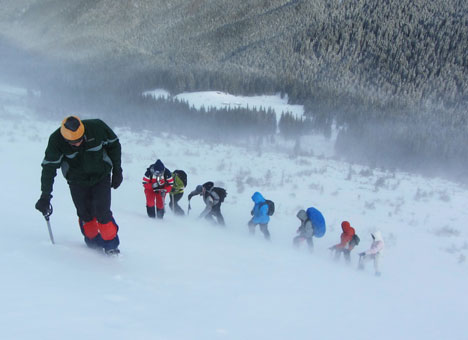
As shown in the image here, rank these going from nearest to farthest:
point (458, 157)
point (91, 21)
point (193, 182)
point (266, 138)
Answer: point (193, 182), point (458, 157), point (266, 138), point (91, 21)

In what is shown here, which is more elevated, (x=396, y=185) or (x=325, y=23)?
(x=325, y=23)

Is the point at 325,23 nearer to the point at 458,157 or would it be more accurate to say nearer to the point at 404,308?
the point at 458,157

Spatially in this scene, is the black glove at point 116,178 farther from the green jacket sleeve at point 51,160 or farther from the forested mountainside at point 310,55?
the forested mountainside at point 310,55

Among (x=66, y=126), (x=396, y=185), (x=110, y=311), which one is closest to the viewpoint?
(x=110, y=311)

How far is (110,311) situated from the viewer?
3027 mm

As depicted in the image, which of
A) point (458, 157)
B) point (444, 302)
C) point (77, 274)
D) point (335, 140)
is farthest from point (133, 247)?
point (335, 140)

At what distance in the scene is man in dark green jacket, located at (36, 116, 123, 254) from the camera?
3.81m

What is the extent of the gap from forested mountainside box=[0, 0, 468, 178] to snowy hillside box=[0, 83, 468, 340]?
32352 mm

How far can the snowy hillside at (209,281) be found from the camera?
9.79ft

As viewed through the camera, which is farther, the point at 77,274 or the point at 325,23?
the point at 325,23

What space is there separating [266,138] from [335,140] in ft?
30.0

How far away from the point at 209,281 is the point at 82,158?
194 cm

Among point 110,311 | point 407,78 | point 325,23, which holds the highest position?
point 325,23

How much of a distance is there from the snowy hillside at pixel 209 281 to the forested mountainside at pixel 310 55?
106 ft
